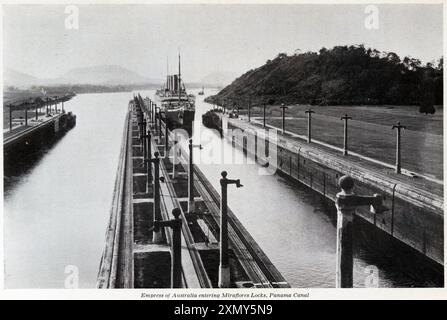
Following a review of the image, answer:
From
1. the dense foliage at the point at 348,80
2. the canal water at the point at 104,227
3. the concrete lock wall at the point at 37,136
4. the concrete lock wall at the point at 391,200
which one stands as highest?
the dense foliage at the point at 348,80

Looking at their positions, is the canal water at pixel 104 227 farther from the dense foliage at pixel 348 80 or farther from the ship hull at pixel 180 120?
the ship hull at pixel 180 120

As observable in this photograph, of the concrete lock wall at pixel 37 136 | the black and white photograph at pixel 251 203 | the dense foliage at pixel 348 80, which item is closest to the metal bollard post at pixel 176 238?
the black and white photograph at pixel 251 203

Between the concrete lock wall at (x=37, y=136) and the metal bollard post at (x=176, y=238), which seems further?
the concrete lock wall at (x=37, y=136)

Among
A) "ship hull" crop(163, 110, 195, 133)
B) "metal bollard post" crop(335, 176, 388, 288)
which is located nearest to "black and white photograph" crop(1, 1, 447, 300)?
"metal bollard post" crop(335, 176, 388, 288)

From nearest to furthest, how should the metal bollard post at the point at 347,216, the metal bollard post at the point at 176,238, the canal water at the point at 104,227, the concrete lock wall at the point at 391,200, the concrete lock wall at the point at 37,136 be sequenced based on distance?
the metal bollard post at the point at 347,216 → the metal bollard post at the point at 176,238 → the concrete lock wall at the point at 391,200 → the canal water at the point at 104,227 → the concrete lock wall at the point at 37,136

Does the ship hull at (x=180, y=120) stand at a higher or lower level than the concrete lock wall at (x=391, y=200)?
higher

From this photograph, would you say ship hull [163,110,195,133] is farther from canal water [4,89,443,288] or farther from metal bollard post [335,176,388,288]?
metal bollard post [335,176,388,288]

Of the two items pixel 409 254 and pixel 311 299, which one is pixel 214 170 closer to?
pixel 409 254

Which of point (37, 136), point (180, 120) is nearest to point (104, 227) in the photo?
point (37, 136)
